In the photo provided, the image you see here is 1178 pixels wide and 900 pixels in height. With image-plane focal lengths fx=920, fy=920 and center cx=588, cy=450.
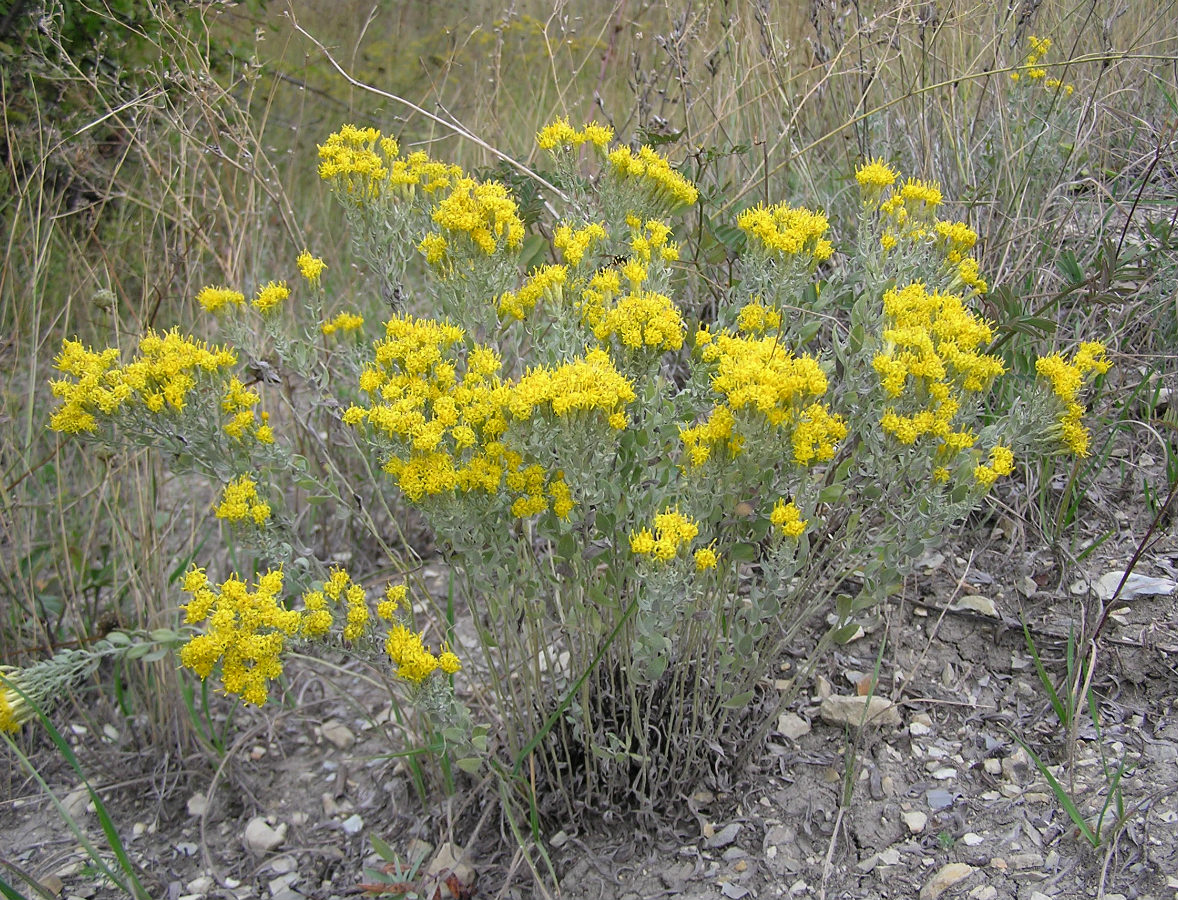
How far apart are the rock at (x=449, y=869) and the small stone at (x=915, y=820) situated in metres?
0.97

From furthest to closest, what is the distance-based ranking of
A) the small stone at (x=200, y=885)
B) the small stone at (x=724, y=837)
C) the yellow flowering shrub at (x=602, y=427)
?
the small stone at (x=200, y=885)
the small stone at (x=724, y=837)
the yellow flowering shrub at (x=602, y=427)

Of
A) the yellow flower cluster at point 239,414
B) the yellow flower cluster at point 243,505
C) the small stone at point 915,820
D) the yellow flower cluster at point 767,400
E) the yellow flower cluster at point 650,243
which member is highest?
the yellow flower cluster at point 650,243

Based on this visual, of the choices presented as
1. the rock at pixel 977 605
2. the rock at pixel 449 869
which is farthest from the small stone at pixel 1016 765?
the rock at pixel 449 869

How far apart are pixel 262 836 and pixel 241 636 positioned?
39.7 inches

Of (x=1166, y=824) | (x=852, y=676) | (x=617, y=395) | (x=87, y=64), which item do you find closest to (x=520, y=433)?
(x=617, y=395)

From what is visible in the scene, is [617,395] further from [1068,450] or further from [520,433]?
[1068,450]

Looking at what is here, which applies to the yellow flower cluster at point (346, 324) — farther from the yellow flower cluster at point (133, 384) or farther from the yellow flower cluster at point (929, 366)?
the yellow flower cluster at point (929, 366)

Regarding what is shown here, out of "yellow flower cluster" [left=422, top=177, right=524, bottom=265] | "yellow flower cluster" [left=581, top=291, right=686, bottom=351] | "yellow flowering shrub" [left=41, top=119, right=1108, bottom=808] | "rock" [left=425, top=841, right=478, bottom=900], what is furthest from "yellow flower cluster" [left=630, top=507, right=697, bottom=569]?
"rock" [left=425, top=841, right=478, bottom=900]

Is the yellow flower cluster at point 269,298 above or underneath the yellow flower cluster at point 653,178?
underneath

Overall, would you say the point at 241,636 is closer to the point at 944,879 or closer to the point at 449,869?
the point at 449,869

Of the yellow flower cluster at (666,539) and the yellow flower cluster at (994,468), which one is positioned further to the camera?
the yellow flower cluster at (994,468)

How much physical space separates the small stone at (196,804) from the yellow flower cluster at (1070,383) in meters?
2.23

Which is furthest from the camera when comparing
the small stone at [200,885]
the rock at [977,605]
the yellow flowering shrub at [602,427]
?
the rock at [977,605]

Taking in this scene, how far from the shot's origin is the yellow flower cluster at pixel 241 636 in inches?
61.9
